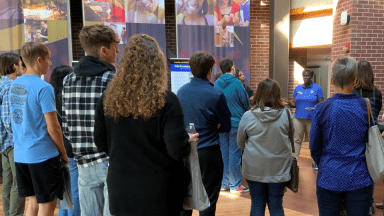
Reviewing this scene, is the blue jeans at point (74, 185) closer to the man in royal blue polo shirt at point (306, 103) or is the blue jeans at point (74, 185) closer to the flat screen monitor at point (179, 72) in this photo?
the flat screen monitor at point (179, 72)

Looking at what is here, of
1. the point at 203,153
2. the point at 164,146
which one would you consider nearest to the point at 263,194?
the point at 203,153

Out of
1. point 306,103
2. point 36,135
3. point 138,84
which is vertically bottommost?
point 306,103

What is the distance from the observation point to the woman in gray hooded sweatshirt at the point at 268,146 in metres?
2.48

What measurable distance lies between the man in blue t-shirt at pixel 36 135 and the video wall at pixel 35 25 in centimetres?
436

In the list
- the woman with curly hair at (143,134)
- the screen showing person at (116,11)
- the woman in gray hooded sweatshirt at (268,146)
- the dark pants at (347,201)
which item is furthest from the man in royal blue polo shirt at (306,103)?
the woman with curly hair at (143,134)

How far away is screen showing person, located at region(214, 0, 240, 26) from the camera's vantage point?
7082 mm

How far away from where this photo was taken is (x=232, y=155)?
4414 mm

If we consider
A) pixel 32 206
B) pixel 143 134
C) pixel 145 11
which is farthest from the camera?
pixel 145 11

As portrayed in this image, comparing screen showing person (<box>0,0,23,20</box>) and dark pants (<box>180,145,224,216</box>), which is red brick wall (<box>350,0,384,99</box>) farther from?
screen showing person (<box>0,0,23,20</box>)

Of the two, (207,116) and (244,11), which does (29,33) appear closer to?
(244,11)

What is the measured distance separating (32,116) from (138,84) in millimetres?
1146

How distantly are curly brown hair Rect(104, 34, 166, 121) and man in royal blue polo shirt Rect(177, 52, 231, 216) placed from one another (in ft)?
3.35

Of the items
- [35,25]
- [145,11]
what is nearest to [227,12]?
[145,11]

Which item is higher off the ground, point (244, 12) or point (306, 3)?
point (306, 3)
